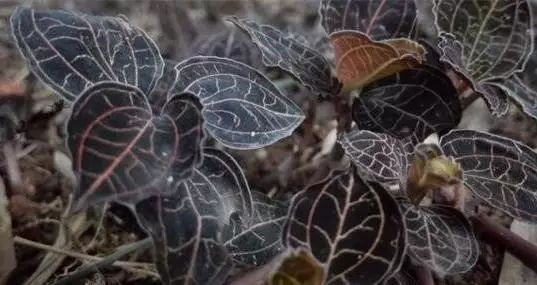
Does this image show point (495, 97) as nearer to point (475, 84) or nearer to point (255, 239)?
point (475, 84)

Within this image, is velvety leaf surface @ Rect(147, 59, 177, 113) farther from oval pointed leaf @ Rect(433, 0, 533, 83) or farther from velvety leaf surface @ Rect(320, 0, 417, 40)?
oval pointed leaf @ Rect(433, 0, 533, 83)

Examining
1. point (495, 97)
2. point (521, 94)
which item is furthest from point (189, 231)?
point (521, 94)

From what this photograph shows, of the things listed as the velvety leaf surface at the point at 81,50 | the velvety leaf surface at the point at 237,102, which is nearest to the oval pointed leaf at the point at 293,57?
the velvety leaf surface at the point at 237,102

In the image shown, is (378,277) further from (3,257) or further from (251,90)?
(3,257)

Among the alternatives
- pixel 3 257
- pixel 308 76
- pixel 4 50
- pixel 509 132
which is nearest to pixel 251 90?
Result: pixel 308 76

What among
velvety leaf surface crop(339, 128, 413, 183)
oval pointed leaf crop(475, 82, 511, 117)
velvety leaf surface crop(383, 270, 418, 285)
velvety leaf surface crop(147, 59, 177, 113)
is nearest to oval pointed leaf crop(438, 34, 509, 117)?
oval pointed leaf crop(475, 82, 511, 117)

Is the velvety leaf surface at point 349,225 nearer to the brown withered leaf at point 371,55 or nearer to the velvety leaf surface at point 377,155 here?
the velvety leaf surface at point 377,155

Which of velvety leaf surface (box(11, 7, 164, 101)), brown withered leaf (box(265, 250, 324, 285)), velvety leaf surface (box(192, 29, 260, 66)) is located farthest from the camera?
velvety leaf surface (box(192, 29, 260, 66))
